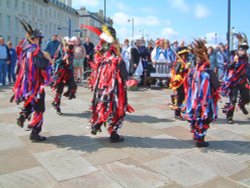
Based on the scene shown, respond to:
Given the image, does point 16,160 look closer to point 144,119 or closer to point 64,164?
point 64,164

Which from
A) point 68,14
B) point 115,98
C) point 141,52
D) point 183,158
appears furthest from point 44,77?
point 68,14

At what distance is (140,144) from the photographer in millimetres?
5344

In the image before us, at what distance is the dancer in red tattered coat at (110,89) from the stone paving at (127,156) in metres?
0.36

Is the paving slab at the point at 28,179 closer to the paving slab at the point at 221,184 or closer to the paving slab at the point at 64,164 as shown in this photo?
the paving slab at the point at 64,164

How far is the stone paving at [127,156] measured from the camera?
3.97 m

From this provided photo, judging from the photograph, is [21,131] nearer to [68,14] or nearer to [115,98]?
[115,98]

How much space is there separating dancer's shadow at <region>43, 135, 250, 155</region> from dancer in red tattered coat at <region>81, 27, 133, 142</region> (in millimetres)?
211

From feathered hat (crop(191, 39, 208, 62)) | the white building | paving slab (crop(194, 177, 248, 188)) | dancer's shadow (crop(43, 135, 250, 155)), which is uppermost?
the white building

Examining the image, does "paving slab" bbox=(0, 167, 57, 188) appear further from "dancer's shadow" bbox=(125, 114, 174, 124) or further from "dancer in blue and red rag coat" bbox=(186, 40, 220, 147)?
"dancer's shadow" bbox=(125, 114, 174, 124)

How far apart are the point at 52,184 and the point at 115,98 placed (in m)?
1.88

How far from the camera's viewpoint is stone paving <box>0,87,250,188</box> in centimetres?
397

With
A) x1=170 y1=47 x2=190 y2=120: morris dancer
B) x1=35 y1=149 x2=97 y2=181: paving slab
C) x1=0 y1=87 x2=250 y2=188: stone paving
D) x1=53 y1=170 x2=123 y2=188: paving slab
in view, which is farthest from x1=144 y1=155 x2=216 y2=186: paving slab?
x1=170 y1=47 x2=190 y2=120: morris dancer

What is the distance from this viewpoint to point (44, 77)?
5.35 metres

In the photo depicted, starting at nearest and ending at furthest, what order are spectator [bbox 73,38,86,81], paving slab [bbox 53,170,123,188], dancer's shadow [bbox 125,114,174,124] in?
paving slab [bbox 53,170,123,188]
dancer's shadow [bbox 125,114,174,124]
spectator [bbox 73,38,86,81]
